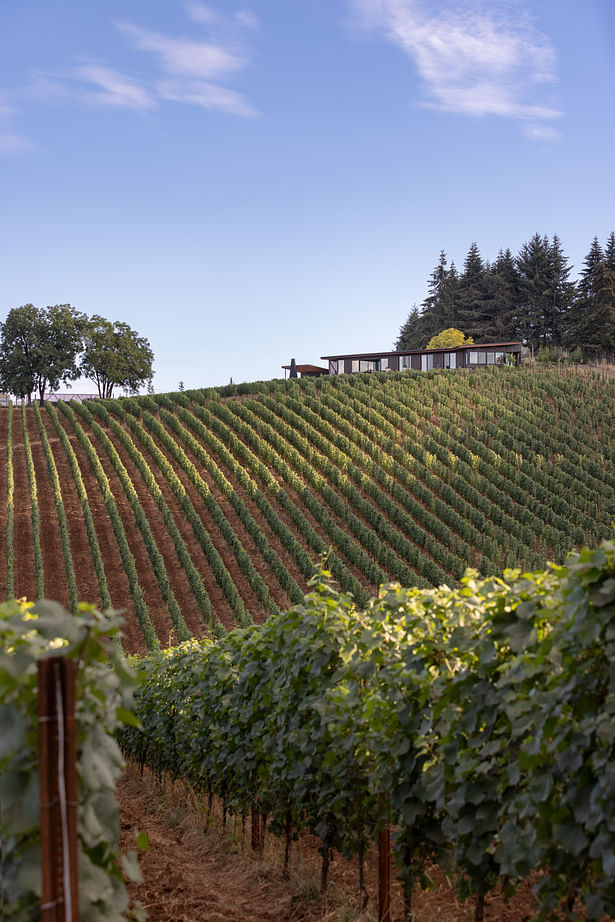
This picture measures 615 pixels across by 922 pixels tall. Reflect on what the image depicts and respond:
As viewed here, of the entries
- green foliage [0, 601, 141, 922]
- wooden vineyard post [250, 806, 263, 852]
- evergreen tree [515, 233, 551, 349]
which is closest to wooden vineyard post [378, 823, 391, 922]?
wooden vineyard post [250, 806, 263, 852]

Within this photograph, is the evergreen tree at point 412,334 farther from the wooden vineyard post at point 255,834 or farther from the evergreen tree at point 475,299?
the wooden vineyard post at point 255,834

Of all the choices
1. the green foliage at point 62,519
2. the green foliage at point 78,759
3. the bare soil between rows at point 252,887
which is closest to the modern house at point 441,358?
the green foliage at point 62,519

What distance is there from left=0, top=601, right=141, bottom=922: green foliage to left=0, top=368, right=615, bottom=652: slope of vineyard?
21317 mm

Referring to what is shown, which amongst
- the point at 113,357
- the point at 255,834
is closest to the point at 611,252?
the point at 113,357

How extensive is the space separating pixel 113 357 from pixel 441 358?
31.2 metres

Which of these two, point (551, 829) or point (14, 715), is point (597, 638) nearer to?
point (551, 829)

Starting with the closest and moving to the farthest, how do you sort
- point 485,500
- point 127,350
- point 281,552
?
1. point 281,552
2. point 485,500
3. point 127,350

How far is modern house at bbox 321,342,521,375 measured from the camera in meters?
54.9

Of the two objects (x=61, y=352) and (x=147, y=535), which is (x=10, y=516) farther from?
(x=61, y=352)

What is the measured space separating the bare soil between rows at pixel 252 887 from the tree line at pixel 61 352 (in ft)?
213

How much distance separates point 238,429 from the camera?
122ft

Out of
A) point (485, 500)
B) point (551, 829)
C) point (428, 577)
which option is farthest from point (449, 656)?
point (485, 500)

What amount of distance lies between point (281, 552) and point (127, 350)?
4773 cm

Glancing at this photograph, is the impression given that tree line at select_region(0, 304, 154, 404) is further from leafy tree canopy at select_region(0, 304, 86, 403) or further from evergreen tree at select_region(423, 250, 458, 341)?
evergreen tree at select_region(423, 250, 458, 341)
